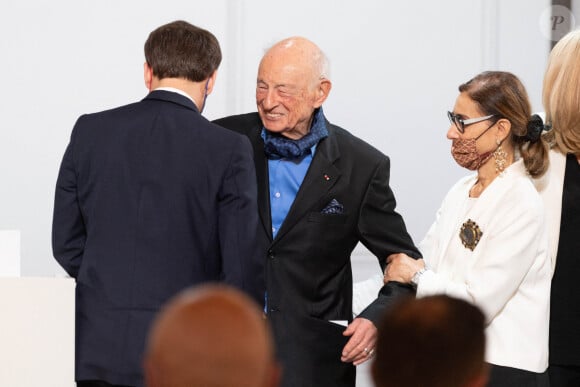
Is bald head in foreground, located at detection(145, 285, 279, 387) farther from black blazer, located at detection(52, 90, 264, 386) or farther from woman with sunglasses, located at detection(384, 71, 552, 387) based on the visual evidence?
woman with sunglasses, located at detection(384, 71, 552, 387)

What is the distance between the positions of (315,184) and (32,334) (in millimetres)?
971

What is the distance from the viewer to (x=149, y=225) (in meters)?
2.52

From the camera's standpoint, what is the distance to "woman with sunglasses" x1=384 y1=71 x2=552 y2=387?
2.70 metres

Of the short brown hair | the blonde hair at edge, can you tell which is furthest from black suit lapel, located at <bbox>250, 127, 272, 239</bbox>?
the blonde hair at edge

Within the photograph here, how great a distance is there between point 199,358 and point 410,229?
13.8ft

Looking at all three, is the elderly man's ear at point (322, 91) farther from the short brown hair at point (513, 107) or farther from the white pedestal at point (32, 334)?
the white pedestal at point (32, 334)

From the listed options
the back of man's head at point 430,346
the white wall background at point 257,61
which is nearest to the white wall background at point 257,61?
the white wall background at point 257,61

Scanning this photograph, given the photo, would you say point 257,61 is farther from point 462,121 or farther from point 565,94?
point 565,94

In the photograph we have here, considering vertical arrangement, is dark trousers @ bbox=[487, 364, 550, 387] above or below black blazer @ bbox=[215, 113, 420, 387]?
below

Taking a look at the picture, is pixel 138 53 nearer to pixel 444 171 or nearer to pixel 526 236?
pixel 444 171

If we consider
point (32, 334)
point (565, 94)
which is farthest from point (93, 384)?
point (565, 94)

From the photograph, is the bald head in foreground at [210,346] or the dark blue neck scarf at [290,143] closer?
the bald head in foreground at [210,346]

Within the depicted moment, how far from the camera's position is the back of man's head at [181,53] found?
2629 mm

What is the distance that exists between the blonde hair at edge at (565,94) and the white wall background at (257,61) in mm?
2193
